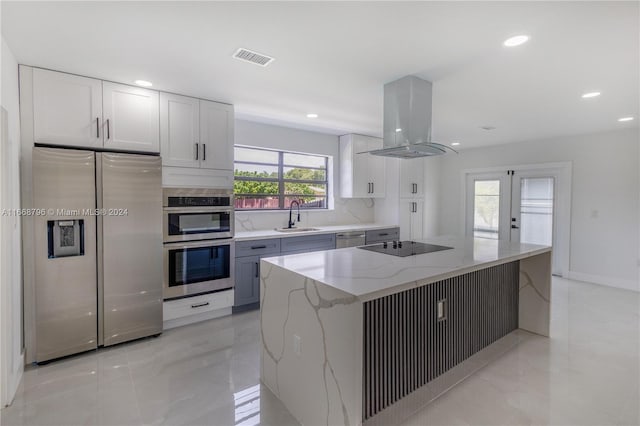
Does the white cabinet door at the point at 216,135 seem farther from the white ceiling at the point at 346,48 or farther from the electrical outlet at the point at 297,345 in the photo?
the electrical outlet at the point at 297,345

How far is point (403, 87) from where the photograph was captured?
9.14 ft

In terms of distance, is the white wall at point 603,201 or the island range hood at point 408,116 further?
the white wall at point 603,201

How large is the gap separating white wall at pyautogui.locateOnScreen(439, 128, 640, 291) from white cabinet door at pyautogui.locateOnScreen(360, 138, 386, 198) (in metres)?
2.59

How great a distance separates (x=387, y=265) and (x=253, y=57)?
1803 mm

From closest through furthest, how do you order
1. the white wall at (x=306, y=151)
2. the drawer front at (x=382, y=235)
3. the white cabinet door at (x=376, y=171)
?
the white wall at (x=306, y=151) < the drawer front at (x=382, y=235) < the white cabinet door at (x=376, y=171)

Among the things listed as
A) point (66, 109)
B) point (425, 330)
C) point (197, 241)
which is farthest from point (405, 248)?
point (66, 109)

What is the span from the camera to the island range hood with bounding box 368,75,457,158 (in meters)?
2.77

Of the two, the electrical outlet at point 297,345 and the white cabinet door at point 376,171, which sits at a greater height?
the white cabinet door at point 376,171

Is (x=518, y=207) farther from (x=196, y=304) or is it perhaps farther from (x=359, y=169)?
(x=196, y=304)

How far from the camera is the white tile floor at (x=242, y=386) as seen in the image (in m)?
1.98

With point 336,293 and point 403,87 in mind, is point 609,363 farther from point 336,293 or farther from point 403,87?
point 403,87

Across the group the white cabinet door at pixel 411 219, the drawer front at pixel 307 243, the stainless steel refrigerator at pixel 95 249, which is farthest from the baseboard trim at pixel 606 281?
the stainless steel refrigerator at pixel 95 249

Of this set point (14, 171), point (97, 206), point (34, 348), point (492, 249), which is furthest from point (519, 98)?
point (34, 348)

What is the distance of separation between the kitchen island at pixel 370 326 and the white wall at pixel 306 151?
2141mm
